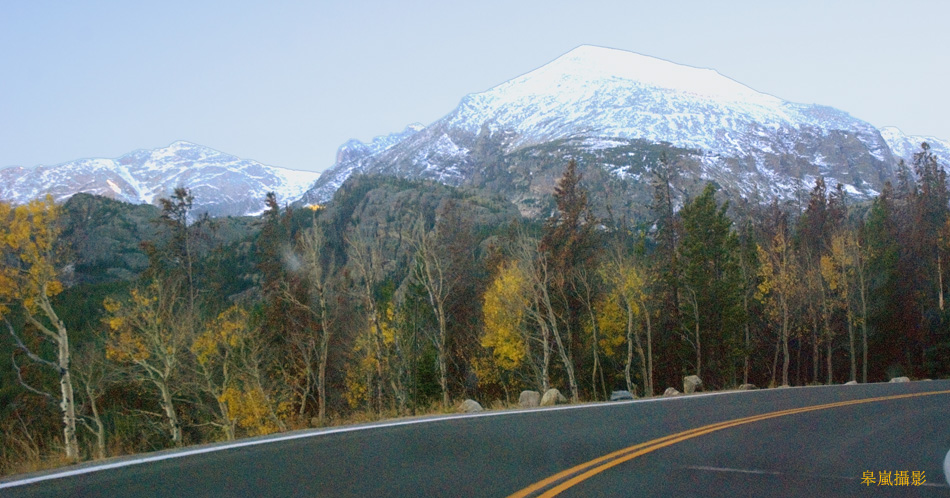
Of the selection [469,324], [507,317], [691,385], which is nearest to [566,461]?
[691,385]

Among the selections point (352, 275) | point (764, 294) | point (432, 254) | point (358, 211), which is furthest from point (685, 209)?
point (358, 211)

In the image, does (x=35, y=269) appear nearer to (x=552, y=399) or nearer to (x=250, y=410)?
(x=552, y=399)

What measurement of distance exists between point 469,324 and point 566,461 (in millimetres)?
44329

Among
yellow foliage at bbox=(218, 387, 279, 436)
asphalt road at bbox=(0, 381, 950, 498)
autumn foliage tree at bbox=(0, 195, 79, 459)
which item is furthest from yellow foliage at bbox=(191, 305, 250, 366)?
asphalt road at bbox=(0, 381, 950, 498)

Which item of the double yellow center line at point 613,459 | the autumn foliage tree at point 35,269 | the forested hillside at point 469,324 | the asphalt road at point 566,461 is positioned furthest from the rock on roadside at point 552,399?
the autumn foliage tree at point 35,269

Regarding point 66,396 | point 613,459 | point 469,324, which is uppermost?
point 613,459

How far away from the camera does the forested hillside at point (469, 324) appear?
3938cm

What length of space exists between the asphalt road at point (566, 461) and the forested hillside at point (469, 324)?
75.0 feet

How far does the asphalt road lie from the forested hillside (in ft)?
75.0

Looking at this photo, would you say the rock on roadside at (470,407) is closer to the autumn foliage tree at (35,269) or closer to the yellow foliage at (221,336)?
A: the autumn foliage tree at (35,269)

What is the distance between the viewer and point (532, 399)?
21031mm

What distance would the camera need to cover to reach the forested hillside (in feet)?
129

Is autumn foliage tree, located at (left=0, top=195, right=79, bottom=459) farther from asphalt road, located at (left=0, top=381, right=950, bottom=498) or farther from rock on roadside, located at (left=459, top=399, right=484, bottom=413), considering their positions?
asphalt road, located at (left=0, top=381, right=950, bottom=498)

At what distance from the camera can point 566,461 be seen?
892cm
